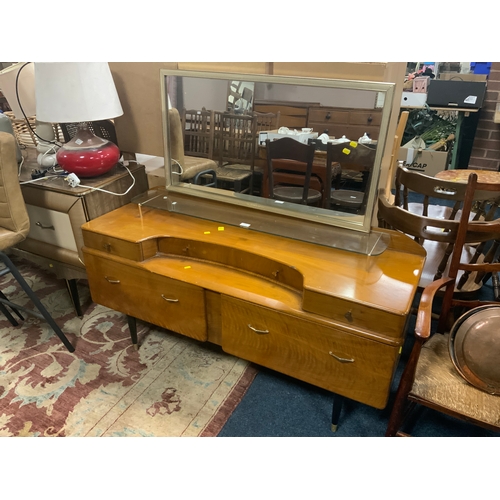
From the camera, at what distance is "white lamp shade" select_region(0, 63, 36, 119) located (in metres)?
1.82

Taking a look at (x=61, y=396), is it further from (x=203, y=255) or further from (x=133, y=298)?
(x=203, y=255)

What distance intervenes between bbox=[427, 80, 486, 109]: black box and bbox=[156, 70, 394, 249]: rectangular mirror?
2464 millimetres

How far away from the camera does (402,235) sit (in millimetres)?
1377

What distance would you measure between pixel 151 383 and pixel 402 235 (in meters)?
1.12

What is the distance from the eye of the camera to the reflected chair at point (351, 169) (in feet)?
4.12

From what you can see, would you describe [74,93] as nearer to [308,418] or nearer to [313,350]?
[313,350]

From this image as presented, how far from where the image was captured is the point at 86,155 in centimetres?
160

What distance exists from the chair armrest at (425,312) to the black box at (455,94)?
8.38 feet

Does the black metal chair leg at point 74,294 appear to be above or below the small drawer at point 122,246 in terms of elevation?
below

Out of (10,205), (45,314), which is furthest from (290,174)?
(45,314)

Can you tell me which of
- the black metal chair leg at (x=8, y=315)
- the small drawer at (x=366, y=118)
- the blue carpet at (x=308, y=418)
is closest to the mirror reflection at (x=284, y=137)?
the small drawer at (x=366, y=118)

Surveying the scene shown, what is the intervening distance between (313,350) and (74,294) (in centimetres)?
125

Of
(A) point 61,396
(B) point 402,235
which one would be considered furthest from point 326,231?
(A) point 61,396

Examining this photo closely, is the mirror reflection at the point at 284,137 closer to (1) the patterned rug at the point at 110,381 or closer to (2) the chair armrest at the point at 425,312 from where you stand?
(2) the chair armrest at the point at 425,312
